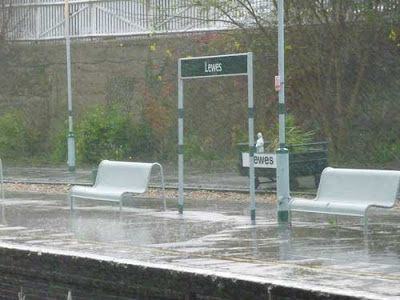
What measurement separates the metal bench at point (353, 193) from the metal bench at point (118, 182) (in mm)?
3150

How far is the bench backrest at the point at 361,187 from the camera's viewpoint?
45.2 ft

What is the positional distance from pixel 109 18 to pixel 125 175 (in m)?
18.0

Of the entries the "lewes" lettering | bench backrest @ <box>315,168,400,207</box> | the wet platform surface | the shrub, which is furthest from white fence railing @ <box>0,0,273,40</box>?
bench backrest @ <box>315,168,400,207</box>

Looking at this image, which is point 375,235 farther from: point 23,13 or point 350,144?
point 23,13

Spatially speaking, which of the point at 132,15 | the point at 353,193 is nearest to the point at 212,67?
the point at 353,193

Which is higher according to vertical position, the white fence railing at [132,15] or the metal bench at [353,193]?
the white fence railing at [132,15]

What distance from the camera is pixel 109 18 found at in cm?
3472

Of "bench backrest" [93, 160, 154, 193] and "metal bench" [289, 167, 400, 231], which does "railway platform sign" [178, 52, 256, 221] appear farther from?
"bench backrest" [93, 160, 154, 193]

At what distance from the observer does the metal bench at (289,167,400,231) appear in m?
13.7

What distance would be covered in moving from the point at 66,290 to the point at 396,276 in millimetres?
3304

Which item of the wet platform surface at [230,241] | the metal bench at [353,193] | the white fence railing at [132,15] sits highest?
the white fence railing at [132,15]

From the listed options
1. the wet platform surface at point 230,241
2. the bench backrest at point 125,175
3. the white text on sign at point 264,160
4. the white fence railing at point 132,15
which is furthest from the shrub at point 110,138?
the bench backrest at point 125,175

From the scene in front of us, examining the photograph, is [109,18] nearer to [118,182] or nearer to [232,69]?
[118,182]

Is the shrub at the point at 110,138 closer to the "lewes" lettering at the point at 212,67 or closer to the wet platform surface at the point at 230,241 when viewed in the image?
the wet platform surface at the point at 230,241
